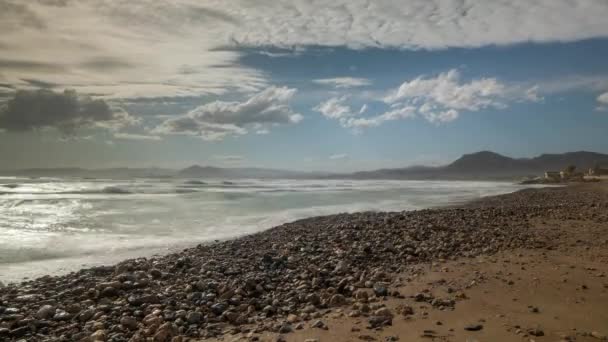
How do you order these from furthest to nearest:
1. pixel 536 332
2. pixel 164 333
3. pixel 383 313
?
pixel 383 313
pixel 164 333
pixel 536 332

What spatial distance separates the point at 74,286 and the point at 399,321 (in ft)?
17.3

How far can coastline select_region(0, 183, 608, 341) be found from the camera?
484 cm

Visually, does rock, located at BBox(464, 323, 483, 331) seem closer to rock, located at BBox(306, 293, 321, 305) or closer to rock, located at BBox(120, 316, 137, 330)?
rock, located at BBox(306, 293, 321, 305)

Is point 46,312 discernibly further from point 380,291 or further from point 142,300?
point 380,291

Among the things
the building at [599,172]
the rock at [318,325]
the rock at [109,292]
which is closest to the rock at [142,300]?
the rock at [109,292]

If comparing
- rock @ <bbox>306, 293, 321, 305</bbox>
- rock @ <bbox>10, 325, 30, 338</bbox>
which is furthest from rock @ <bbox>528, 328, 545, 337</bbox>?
rock @ <bbox>10, 325, 30, 338</bbox>

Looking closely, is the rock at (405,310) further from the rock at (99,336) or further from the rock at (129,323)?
the rock at (99,336)

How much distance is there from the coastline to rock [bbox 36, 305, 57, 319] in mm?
16

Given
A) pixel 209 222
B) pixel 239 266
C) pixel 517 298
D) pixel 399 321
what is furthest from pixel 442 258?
pixel 209 222

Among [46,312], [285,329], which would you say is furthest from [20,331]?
[285,329]

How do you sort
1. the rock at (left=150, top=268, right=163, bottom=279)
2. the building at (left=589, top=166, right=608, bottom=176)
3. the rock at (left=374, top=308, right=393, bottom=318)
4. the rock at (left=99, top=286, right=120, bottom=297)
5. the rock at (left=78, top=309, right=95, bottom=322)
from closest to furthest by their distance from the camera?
the rock at (left=374, top=308, right=393, bottom=318) → the rock at (left=78, top=309, right=95, bottom=322) → the rock at (left=99, top=286, right=120, bottom=297) → the rock at (left=150, top=268, right=163, bottom=279) → the building at (left=589, top=166, right=608, bottom=176)

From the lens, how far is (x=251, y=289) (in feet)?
19.7

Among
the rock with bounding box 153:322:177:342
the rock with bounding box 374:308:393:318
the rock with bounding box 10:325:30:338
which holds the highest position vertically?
the rock with bounding box 374:308:393:318

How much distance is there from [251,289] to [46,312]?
8.90ft
